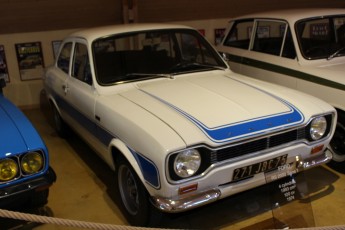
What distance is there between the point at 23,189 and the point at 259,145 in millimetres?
1679

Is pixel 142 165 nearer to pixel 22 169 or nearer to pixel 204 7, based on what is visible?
pixel 22 169

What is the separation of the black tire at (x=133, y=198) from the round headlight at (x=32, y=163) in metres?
0.62

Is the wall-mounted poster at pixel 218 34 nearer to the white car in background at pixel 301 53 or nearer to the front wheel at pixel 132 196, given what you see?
the white car in background at pixel 301 53

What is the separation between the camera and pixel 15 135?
2795 mm

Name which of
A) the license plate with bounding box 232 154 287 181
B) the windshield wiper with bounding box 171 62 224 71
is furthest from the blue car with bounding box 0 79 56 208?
the windshield wiper with bounding box 171 62 224 71

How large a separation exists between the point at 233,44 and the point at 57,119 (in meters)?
2.63

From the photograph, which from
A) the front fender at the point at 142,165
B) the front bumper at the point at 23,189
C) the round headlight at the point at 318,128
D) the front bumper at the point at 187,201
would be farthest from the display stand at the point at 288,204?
the front bumper at the point at 23,189

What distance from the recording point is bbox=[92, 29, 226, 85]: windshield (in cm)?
357

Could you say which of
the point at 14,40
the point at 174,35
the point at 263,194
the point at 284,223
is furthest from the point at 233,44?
the point at 14,40

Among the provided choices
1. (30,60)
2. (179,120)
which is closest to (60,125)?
(30,60)

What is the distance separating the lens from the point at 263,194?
342cm

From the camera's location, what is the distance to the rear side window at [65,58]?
435cm

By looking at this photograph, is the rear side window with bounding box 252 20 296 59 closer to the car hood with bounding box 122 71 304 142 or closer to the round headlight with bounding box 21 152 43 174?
the car hood with bounding box 122 71 304 142

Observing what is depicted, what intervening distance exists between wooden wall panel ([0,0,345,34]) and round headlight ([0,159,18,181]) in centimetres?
395
